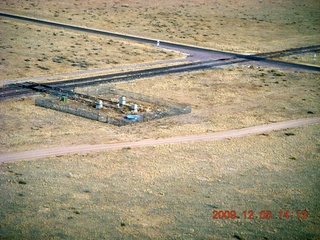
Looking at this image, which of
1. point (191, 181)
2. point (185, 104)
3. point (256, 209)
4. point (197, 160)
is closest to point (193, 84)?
point (185, 104)

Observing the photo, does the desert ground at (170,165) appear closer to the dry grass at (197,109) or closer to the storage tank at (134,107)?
the dry grass at (197,109)

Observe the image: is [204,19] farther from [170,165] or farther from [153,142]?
[170,165]

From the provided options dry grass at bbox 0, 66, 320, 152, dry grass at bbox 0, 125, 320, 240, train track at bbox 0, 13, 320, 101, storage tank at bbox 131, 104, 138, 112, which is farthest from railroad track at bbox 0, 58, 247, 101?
dry grass at bbox 0, 125, 320, 240

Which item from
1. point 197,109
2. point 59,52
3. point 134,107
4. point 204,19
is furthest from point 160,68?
point 204,19

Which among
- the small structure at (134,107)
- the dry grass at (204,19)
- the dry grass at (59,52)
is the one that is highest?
the dry grass at (204,19)

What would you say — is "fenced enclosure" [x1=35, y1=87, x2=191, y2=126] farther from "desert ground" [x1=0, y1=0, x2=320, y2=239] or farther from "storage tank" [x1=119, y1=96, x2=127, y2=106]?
"desert ground" [x1=0, y1=0, x2=320, y2=239]

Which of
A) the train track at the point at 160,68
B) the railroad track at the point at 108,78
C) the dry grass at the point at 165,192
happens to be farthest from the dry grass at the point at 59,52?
the dry grass at the point at 165,192
